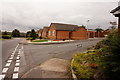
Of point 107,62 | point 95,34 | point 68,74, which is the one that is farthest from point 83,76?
point 95,34

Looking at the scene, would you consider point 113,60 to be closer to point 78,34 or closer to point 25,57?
point 25,57

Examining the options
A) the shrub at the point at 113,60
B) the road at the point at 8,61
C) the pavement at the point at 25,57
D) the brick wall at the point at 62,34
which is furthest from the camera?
the brick wall at the point at 62,34

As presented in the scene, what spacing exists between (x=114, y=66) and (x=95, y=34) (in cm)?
4822

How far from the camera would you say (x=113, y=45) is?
3.17 metres

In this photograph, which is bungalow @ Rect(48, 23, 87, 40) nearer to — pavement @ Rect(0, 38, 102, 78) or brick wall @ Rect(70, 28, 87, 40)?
brick wall @ Rect(70, 28, 87, 40)

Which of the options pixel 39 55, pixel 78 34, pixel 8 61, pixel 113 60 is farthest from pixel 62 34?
pixel 113 60

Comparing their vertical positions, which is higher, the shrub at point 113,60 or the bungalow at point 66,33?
the bungalow at point 66,33

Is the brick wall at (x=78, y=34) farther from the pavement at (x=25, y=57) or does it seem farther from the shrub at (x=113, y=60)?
the shrub at (x=113, y=60)

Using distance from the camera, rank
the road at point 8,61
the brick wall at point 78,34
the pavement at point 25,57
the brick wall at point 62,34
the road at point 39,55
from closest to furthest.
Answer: the road at point 8,61 → the pavement at point 25,57 → the road at point 39,55 → the brick wall at point 62,34 → the brick wall at point 78,34

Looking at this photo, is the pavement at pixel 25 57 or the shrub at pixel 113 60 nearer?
the shrub at pixel 113 60

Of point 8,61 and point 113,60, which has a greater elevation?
point 113,60

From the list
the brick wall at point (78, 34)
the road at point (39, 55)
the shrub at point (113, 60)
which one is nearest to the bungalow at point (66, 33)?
the brick wall at point (78, 34)

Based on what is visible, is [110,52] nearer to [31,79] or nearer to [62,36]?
[31,79]

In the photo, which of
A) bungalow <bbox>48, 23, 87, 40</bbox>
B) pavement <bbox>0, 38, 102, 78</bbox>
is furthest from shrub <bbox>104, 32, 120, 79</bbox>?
bungalow <bbox>48, 23, 87, 40</bbox>
